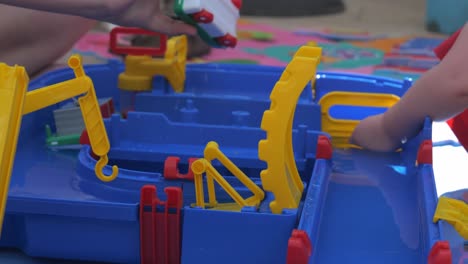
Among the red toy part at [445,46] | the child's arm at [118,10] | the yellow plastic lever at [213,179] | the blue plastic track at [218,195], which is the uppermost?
the child's arm at [118,10]

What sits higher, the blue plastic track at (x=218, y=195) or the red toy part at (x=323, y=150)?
the red toy part at (x=323, y=150)

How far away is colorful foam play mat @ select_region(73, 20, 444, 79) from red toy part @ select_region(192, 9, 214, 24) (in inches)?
21.9

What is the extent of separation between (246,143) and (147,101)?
0.17 metres

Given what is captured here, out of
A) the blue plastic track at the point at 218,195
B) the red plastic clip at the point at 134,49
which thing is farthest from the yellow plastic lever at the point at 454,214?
the red plastic clip at the point at 134,49

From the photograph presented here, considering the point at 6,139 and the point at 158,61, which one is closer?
the point at 6,139

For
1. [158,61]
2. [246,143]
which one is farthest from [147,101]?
[246,143]

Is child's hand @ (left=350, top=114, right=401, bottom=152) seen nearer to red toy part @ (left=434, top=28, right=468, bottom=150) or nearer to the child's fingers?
red toy part @ (left=434, top=28, right=468, bottom=150)

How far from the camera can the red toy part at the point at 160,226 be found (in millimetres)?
608

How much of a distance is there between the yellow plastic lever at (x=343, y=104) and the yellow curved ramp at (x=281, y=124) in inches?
9.6

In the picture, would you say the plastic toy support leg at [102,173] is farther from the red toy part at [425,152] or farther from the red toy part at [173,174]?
the red toy part at [425,152]

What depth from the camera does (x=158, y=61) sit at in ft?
3.02

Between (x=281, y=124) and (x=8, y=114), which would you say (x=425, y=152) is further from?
(x=8, y=114)

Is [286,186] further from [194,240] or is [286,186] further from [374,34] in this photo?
[374,34]

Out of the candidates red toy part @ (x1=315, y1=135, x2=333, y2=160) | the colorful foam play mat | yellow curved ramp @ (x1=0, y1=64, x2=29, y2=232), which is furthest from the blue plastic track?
the colorful foam play mat
